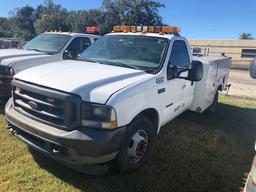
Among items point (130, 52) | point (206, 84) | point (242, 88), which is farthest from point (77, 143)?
point (242, 88)

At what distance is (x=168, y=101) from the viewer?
169 inches

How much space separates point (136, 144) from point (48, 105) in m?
1.28

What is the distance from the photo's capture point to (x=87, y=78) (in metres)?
3.26

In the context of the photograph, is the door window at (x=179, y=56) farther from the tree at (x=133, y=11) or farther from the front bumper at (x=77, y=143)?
the tree at (x=133, y=11)

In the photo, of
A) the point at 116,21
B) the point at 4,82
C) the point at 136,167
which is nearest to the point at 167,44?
the point at 136,167

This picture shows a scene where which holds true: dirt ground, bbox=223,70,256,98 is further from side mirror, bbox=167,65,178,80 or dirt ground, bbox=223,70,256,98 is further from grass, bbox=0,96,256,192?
side mirror, bbox=167,65,178,80

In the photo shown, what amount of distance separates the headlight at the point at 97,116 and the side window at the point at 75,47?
422 cm

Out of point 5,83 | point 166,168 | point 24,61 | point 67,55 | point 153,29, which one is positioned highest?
point 153,29

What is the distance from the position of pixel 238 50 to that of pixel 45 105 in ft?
121

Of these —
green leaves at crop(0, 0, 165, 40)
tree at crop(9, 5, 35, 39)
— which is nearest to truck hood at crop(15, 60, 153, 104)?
green leaves at crop(0, 0, 165, 40)

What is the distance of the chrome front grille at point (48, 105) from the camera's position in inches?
115

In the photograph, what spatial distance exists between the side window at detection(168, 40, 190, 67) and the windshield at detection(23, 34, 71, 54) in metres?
3.52

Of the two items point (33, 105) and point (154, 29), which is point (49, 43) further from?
point (33, 105)

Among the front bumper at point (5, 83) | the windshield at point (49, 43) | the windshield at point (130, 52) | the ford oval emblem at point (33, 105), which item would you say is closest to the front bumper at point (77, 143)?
the ford oval emblem at point (33, 105)
